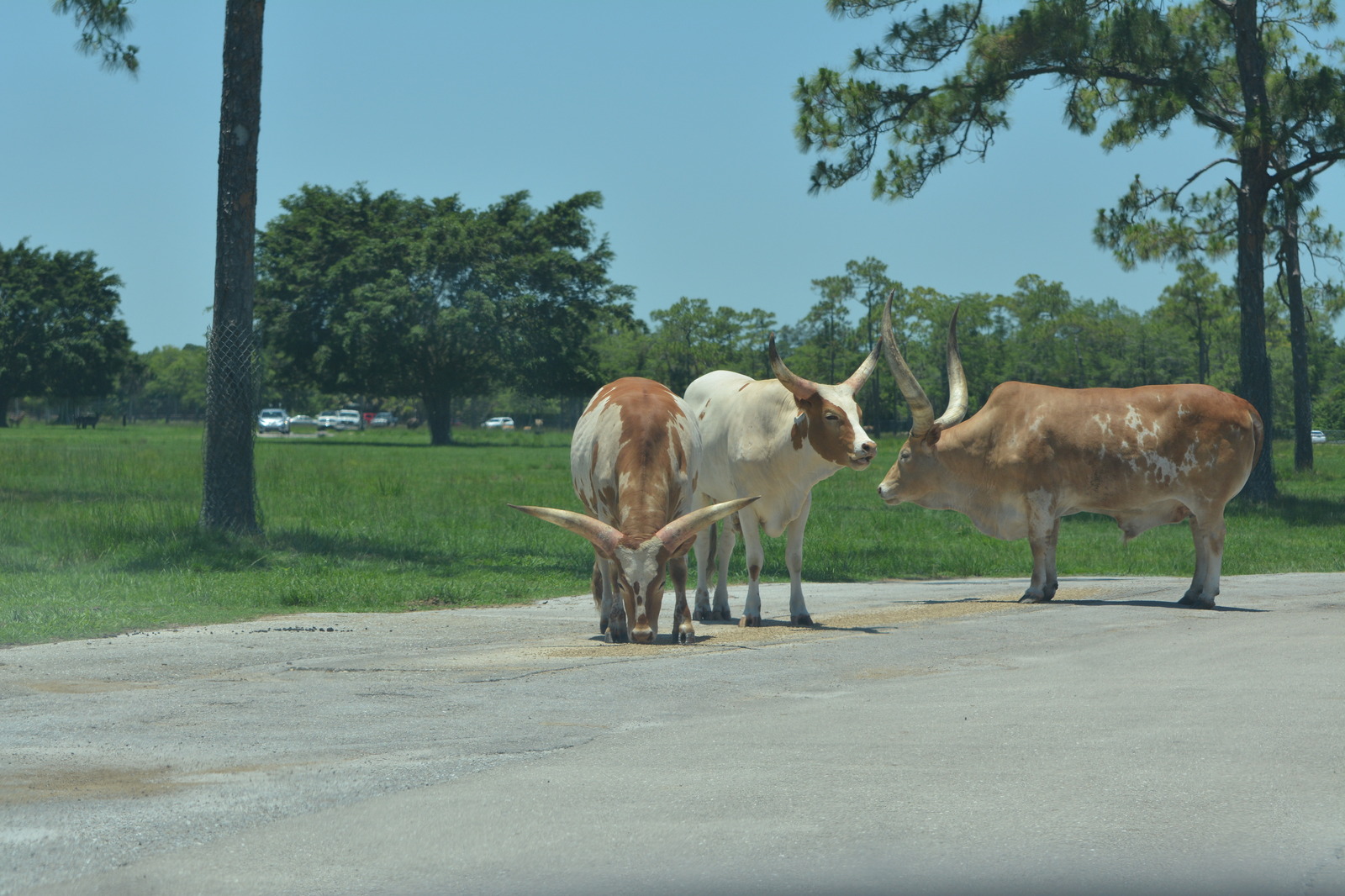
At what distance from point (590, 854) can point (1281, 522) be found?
72.5 ft

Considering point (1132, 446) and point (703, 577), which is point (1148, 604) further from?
point (703, 577)

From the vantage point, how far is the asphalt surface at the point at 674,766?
4215 mm

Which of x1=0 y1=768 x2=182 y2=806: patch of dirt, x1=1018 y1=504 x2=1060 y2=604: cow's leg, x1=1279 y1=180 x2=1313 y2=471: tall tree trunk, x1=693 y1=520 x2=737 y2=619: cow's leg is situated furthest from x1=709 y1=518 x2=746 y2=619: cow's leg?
x1=1279 y1=180 x2=1313 y2=471: tall tree trunk

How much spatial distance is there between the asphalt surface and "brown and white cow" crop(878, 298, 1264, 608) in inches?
126

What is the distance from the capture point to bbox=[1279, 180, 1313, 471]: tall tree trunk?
2525 cm

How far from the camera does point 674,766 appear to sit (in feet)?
18.4

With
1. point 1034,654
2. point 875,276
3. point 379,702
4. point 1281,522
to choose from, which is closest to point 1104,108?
point 1281,522

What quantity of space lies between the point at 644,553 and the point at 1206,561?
638cm

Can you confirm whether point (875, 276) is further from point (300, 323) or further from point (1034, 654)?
point (1034, 654)

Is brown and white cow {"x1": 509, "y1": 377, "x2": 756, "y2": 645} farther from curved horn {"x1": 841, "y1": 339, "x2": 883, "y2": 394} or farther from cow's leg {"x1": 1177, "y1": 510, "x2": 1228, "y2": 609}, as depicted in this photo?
cow's leg {"x1": 1177, "y1": 510, "x2": 1228, "y2": 609}

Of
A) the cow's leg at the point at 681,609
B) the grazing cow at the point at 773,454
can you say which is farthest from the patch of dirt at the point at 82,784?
the grazing cow at the point at 773,454

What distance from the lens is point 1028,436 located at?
1343 centimetres

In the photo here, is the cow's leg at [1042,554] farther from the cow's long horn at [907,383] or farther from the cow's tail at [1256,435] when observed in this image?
the cow's tail at [1256,435]

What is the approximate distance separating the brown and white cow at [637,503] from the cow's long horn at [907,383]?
7.55ft
